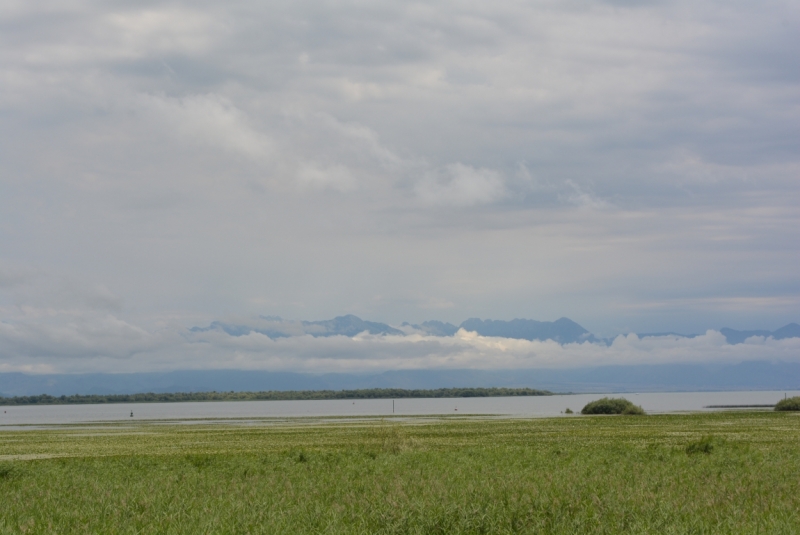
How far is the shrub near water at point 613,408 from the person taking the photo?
105750mm

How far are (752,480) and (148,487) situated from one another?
1793 centimetres

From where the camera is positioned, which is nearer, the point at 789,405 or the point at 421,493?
the point at 421,493

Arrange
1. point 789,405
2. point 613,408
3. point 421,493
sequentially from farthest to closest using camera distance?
1. point 789,405
2. point 613,408
3. point 421,493

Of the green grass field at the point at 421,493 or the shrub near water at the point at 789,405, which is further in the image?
the shrub near water at the point at 789,405

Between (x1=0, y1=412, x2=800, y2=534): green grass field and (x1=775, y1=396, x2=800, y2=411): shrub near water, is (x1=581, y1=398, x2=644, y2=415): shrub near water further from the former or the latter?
(x1=0, y1=412, x2=800, y2=534): green grass field

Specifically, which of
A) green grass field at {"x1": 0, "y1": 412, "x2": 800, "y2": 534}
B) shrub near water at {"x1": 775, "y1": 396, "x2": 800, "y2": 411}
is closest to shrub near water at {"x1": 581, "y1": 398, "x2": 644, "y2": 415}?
shrub near water at {"x1": 775, "y1": 396, "x2": 800, "y2": 411}

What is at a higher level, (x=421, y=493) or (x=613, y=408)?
(x=421, y=493)

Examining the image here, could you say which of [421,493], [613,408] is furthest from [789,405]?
[421,493]

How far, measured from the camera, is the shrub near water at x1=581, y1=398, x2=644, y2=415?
347 ft

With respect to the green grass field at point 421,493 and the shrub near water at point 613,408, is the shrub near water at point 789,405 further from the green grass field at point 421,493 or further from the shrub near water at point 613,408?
the green grass field at point 421,493

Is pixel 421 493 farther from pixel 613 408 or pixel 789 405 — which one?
pixel 789 405

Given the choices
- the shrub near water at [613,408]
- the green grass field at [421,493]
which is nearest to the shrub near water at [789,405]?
the shrub near water at [613,408]

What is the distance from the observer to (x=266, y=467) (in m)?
29.3

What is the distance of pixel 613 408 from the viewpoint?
107250mm
